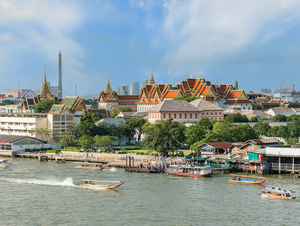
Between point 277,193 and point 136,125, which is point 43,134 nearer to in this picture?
point 136,125

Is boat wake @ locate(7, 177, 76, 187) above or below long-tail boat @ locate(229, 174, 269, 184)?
below

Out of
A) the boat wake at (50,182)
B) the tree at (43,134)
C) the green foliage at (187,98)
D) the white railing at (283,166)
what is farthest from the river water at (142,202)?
the green foliage at (187,98)

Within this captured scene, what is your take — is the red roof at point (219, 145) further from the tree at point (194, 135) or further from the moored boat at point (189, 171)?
the moored boat at point (189, 171)

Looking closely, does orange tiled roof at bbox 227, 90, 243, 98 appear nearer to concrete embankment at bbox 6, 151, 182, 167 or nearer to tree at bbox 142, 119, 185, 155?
concrete embankment at bbox 6, 151, 182, 167

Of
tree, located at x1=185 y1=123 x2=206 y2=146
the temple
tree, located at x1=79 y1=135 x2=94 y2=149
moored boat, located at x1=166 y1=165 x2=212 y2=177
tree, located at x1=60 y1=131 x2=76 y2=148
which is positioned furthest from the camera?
the temple

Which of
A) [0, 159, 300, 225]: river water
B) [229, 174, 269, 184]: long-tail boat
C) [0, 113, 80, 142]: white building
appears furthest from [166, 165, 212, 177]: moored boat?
[0, 113, 80, 142]: white building
